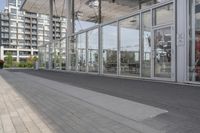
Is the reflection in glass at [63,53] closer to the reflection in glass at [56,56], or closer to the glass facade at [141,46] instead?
the reflection in glass at [56,56]

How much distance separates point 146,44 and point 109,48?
438 cm

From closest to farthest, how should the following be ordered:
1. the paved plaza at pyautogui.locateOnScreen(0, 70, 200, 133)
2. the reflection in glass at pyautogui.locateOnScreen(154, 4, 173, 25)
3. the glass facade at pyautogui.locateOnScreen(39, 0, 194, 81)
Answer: the paved plaza at pyautogui.locateOnScreen(0, 70, 200, 133) < the glass facade at pyautogui.locateOnScreen(39, 0, 194, 81) < the reflection in glass at pyautogui.locateOnScreen(154, 4, 173, 25)

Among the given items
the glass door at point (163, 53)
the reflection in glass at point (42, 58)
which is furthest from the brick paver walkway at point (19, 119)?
the reflection in glass at point (42, 58)

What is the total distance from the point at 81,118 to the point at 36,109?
57.9 inches

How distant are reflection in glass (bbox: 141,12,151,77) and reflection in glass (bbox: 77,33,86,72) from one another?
8.86 meters

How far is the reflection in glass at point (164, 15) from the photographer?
1211cm

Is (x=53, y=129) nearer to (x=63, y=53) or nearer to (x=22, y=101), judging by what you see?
(x=22, y=101)

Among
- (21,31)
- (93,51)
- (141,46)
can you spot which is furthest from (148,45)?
(21,31)

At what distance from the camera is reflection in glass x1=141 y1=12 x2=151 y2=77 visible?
13.6 m

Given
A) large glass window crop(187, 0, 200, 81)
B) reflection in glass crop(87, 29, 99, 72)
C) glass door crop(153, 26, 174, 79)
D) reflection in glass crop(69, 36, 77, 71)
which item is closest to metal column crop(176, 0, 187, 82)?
large glass window crop(187, 0, 200, 81)

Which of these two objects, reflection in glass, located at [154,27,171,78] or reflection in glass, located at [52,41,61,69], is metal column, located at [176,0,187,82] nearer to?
reflection in glass, located at [154,27,171,78]

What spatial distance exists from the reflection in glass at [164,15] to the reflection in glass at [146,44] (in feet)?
2.18

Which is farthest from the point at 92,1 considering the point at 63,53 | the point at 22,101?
the point at 22,101

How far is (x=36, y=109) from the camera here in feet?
20.5
